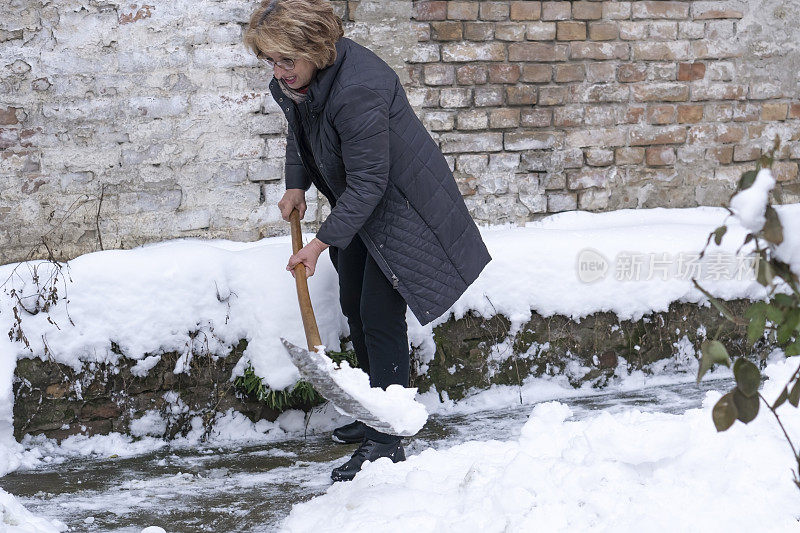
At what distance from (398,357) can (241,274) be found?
2.74 ft

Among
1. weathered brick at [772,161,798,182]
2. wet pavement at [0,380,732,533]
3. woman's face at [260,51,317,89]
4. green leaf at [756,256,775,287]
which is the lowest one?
wet pavement at [0,380,732,533]

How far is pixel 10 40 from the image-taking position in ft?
10.1

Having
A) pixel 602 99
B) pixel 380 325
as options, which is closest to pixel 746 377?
pixel 380 325

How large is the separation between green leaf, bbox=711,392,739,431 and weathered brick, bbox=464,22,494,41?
265 centimetres

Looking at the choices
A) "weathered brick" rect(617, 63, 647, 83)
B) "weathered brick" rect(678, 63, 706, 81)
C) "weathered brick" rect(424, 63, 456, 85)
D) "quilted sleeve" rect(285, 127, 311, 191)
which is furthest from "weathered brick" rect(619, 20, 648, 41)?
"quilted sleeve" rect(285, 127, 311, 191)

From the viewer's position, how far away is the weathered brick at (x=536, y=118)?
3.69 metres

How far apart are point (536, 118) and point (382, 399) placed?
76.9 inches

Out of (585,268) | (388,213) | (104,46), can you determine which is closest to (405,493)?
(388,213)

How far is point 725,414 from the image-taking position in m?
1.20

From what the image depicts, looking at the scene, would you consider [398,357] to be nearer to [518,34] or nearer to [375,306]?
[375,306]

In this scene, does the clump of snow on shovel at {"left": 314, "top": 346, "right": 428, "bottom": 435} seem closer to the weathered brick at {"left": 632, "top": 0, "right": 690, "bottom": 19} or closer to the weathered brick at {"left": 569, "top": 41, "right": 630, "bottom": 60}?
the weathered brick at {"left": 569, "top": 41, "right": 630, "bottom": 60}

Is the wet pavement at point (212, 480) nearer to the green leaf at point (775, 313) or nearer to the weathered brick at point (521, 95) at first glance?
the weathered brick at point (521, 95)

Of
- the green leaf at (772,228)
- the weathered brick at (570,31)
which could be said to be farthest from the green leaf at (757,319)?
the weathered brick at (570,31)

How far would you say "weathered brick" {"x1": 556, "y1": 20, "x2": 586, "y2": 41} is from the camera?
Result: 3670 millimetres
